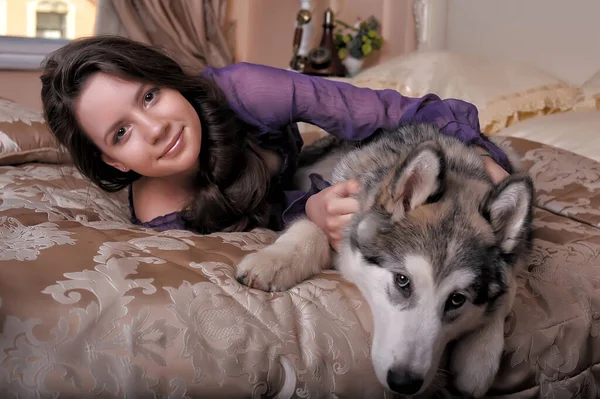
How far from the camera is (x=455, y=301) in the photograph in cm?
129

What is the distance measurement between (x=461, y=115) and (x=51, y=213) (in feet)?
5.17

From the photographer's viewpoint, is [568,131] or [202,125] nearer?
[202,125]

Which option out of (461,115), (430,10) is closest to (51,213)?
(461,115)

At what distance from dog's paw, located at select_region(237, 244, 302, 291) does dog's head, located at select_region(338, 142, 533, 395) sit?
178 mm

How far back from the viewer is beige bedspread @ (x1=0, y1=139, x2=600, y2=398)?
42.5 inches

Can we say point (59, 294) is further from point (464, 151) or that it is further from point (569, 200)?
point (569, 200)

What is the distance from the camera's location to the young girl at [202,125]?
2.00 metres

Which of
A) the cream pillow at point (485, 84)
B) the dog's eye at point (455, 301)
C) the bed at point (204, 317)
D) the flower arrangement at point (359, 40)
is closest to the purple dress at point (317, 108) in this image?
the bed at point (204, 317)

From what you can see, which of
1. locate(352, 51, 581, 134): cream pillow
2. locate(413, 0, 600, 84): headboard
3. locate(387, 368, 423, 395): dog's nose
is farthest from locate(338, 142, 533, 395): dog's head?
locate(413, 0, 600, 84): headboard

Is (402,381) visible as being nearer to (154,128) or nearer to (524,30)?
(154,128)

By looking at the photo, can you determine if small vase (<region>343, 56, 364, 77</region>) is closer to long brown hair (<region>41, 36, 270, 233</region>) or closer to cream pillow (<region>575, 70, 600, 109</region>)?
cream pillow (<region>575, 70, 600, 109</region>)

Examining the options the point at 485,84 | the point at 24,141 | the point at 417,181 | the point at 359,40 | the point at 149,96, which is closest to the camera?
the point at 417,181

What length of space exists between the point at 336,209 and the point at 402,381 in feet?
2.12

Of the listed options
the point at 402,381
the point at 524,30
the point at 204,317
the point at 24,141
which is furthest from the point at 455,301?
the point at 524,30
